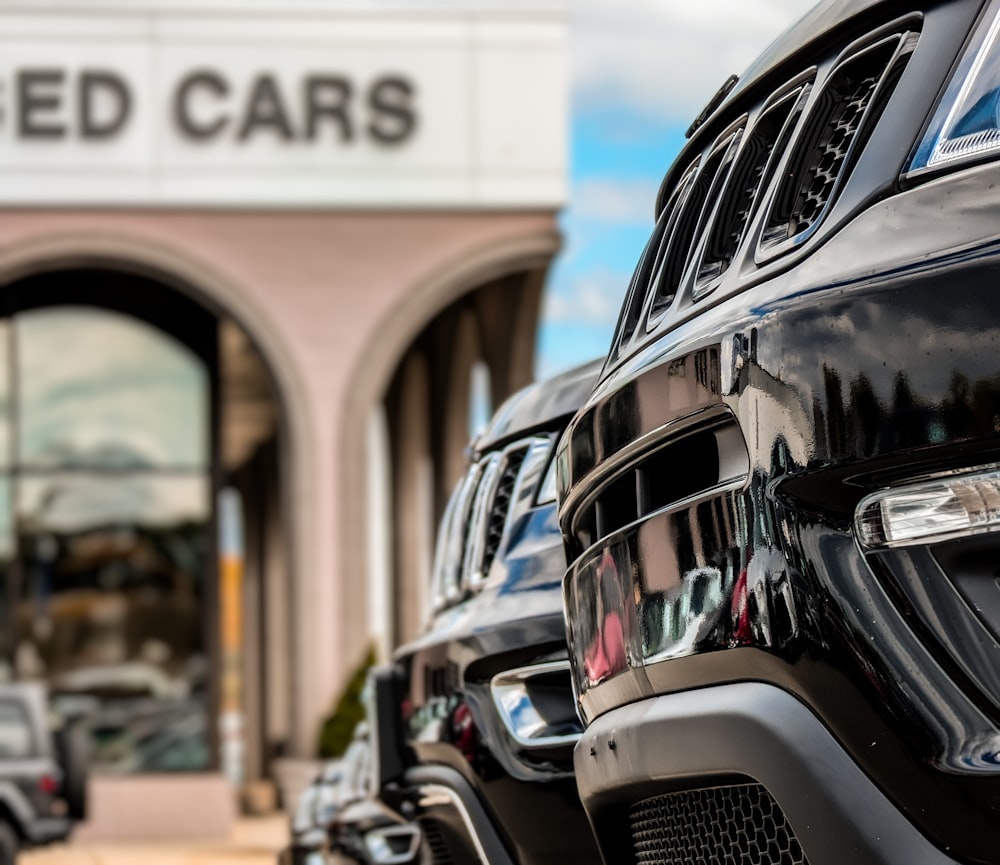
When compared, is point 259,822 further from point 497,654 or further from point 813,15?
point 813,15

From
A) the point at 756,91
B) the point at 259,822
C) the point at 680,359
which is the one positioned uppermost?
the point at 756,91

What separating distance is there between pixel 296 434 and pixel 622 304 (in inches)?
544

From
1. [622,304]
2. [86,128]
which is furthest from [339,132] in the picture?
[622,304]

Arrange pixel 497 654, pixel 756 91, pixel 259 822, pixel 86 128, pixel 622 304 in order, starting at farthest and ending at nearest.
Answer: pixel 259 822 → pixel 86 128 → pixel 497 654 → pixel 622 304 → pixel 756 91

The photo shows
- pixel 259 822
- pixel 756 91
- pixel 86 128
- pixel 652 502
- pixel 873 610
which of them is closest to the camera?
pixel 873 610

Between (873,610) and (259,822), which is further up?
(873,610)

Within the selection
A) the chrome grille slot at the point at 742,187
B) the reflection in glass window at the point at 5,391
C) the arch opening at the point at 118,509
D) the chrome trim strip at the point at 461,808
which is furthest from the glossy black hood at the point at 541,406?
the reflection in glass window at the point at 5,391

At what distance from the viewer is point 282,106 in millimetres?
16969

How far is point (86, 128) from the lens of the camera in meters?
16.8

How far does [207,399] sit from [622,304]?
1661 cm

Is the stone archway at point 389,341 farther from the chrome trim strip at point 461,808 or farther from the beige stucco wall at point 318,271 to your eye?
the chrome trim strip at point 461,808

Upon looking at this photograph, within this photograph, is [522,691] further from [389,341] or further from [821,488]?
[389,341]

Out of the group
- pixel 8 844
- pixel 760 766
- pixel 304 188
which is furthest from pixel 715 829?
pixel 304 188

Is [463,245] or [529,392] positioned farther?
[463,245]
